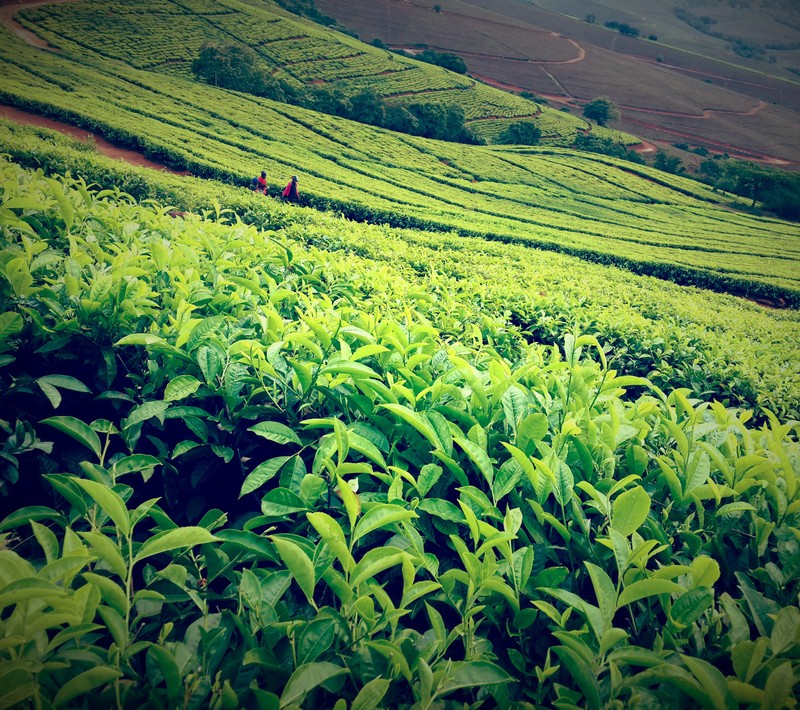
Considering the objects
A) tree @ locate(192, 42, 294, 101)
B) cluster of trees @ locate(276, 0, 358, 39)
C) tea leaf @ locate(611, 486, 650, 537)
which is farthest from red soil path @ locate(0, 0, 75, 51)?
tea leaf @ locate(611, 486, 650, 537)

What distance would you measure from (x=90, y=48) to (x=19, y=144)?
1415 inches

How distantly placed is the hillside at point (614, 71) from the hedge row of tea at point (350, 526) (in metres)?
74.7

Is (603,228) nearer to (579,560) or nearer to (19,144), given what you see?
(19,144)

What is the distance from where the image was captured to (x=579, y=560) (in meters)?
1.27

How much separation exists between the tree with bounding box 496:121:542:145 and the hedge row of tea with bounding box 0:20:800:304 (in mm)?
4551

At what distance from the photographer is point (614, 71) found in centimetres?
7956

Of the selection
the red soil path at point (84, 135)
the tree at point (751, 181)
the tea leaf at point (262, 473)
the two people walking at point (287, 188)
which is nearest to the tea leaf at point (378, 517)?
the tea leaf at point (262, 473)

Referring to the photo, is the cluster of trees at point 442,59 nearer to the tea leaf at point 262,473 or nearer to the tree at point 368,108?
the tree at point 368,108

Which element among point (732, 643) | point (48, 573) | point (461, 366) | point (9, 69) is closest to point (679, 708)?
point (732, 643)

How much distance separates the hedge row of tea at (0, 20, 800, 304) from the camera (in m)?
17.1

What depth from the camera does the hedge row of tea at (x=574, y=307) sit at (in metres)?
4.80

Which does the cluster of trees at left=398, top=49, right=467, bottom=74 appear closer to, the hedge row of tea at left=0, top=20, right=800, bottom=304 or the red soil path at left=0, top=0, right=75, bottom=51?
the hedge row of tea at left=0, top=20, right=800, bottom=304

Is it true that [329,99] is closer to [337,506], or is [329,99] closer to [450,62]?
[450,62]

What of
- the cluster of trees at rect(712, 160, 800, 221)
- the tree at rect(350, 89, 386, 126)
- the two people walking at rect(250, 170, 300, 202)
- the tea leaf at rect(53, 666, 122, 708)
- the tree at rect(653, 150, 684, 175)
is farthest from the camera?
the tree at rect(653, 150, 684, 175)
